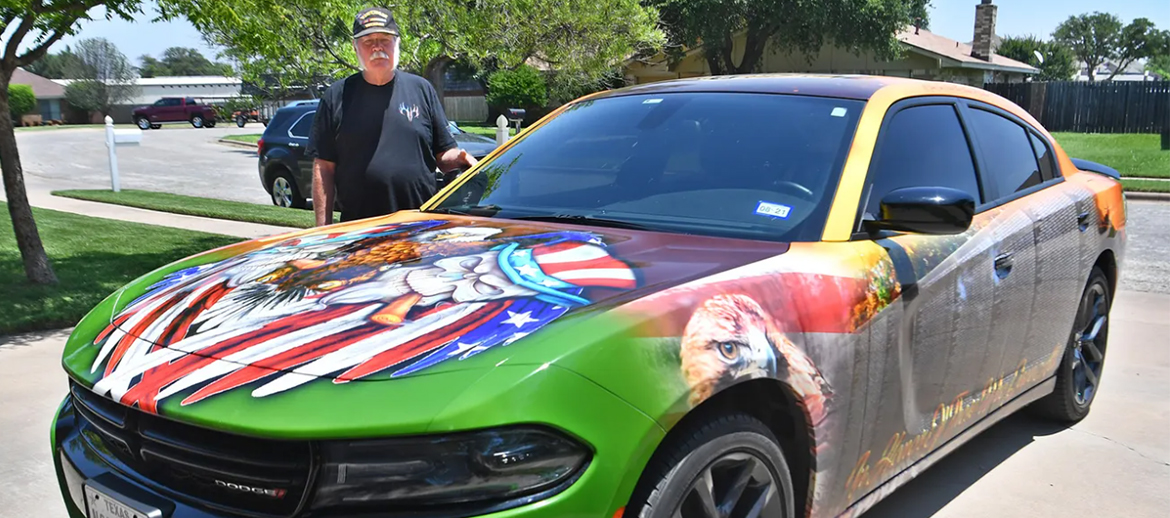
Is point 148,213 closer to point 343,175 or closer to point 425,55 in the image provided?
point 425,55

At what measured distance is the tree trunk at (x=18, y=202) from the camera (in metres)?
6.90

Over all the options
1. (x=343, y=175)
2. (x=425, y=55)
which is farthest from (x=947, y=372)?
(x=425, y=55)

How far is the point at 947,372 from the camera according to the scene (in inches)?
124

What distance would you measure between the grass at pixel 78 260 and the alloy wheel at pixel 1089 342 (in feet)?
19.6

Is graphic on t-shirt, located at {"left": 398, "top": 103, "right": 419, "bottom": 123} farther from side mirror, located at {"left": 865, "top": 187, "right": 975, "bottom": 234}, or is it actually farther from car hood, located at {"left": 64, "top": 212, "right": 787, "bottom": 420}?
side mirror, located at {"left": 865, "top": 187, "right": 975, "bottom": 234}

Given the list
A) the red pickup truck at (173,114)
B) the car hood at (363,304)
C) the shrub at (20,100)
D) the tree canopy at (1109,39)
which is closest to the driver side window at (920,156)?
the car hood at (363,304)

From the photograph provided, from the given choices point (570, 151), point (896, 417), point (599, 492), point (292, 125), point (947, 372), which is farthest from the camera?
point (292, 125)

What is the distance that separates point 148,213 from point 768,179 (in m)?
12.0

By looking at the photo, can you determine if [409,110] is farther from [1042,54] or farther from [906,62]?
[1042,54]

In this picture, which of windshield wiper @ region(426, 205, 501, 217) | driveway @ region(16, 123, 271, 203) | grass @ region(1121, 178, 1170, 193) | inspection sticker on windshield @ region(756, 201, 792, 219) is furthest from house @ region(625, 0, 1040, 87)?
inspection sticker on windshield @ region(756, 201, 792, 219)

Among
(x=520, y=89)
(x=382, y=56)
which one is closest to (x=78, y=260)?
(x=382, y=56)

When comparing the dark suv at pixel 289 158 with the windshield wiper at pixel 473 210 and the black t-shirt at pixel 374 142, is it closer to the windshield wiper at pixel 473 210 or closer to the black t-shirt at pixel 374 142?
the black t-shirt at pixel 374 142

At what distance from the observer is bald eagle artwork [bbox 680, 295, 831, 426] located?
2189 millimetres

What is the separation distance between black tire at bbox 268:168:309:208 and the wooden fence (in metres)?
24.4
